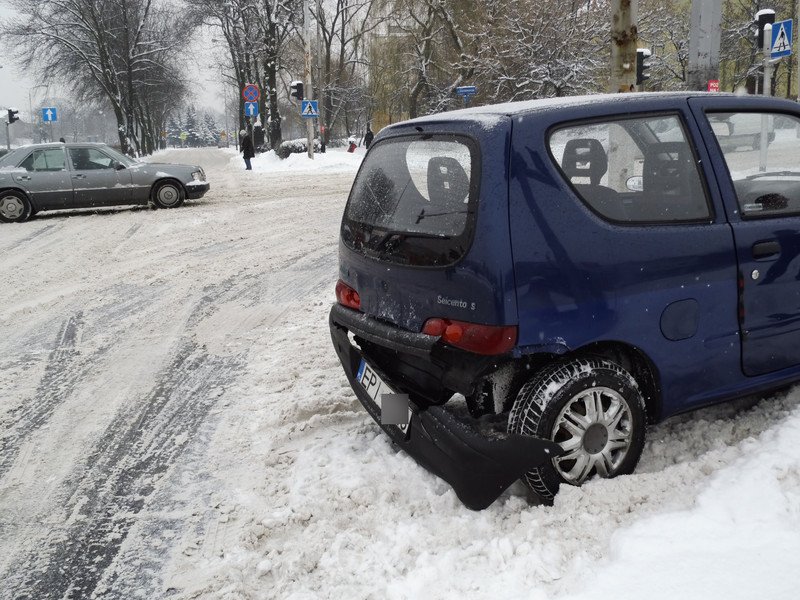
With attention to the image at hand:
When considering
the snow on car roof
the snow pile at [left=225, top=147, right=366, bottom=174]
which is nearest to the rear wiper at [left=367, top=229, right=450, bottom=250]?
the snow on car roof

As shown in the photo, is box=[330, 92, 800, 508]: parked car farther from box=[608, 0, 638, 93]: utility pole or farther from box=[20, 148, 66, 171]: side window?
box=[20, 148, 66, 171]: side window

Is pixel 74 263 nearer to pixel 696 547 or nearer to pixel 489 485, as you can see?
pixel 489 485

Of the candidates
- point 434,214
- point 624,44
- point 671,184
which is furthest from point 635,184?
point 624,44

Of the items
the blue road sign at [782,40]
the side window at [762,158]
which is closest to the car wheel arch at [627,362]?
the side window at [762,158]

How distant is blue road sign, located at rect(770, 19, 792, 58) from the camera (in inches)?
492

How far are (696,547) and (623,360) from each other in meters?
0.92

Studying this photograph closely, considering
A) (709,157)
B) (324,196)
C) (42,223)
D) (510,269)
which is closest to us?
(510,269)

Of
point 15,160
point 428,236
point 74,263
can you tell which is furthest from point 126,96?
point 428,236

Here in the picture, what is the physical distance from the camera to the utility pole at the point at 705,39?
24.2ft

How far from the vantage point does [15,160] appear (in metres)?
14.7

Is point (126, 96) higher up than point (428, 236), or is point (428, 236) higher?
point (126, 96)

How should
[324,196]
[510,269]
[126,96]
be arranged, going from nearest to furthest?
[510,269], [324,196], [126,96]

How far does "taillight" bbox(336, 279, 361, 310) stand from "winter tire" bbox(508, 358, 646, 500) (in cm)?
111

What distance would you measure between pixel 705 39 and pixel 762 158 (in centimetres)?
431
